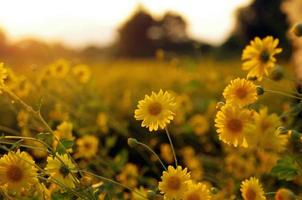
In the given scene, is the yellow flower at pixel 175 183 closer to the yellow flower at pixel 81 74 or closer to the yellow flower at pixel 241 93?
the yellow flower at pixel 241 93

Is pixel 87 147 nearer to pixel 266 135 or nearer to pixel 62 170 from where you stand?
pixel 62 170

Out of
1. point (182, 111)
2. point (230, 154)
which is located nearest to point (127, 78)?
point (182, 111)

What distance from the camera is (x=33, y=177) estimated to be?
146cm

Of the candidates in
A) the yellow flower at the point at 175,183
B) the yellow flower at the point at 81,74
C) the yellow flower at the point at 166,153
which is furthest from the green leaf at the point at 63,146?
the yellow flower at the point at 166,153

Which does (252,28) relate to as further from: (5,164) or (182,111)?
(5,164)

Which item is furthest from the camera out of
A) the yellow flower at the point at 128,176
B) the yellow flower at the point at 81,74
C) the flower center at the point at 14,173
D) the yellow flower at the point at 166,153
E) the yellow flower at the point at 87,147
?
the yellow flower at the point at 166,153

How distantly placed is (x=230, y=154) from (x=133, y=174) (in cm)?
73

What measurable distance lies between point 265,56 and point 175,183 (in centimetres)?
40

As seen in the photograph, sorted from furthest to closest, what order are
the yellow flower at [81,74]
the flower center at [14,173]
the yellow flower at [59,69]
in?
the yellow flower at [81,74]
the yellow flower at [59,69]
the flower center at [14,173]

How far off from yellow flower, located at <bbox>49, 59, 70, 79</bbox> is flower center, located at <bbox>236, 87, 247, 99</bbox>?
5.65 feet

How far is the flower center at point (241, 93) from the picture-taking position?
152cm

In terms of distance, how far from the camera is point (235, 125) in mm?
1510

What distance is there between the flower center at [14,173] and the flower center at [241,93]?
1.76 feet

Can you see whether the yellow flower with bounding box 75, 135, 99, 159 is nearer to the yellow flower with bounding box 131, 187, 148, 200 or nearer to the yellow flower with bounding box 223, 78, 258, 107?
the yellow flower with bounding box 131, 187, 148, 200
